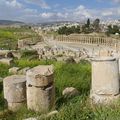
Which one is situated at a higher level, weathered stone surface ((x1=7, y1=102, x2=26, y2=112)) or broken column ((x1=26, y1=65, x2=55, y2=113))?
broken column ((x1=26, y1=65, x2=55, y2=113))

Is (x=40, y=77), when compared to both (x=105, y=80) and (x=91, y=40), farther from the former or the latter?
(x=91, y=40)

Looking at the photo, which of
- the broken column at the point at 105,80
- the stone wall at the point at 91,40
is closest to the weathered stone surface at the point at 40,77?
the broken column at the point at 105,80

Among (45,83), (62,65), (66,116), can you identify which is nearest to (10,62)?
(62,65)

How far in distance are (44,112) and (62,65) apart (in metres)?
5.68

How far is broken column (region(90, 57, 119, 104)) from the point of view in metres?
7.00

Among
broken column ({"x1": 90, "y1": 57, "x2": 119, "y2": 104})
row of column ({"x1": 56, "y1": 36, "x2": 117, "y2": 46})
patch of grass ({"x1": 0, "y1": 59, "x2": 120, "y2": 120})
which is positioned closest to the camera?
patch of grass ({"x1": 0, "y1": 59, "x2": 120, "y2": 120})

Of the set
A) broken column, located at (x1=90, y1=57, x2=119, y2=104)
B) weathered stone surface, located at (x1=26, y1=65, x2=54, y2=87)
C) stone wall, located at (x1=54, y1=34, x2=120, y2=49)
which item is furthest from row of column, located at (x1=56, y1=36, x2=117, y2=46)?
weathered stone surface, located at (x1=26, y1=65, x2=54, y2=87)

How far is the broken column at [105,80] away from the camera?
7004mm

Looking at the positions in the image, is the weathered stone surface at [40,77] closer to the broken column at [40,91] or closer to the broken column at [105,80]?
the broken column at [40,91]

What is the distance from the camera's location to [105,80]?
23.1ft

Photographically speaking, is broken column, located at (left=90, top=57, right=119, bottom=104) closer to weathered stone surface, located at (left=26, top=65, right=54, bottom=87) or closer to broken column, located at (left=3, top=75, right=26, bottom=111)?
weathered stone surface, located at (left=26, top=65, right=54, bottom=87)

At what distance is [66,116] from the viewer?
237 inches

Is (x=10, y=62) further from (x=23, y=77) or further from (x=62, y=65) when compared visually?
(x=23, y=77)

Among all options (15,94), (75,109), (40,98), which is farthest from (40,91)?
(75,109)
